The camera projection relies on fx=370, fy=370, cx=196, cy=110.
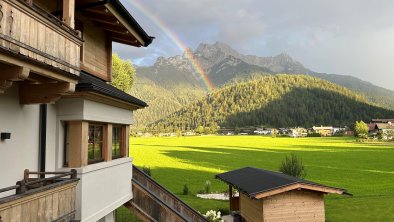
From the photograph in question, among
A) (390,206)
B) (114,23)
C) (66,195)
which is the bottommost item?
(390,206)

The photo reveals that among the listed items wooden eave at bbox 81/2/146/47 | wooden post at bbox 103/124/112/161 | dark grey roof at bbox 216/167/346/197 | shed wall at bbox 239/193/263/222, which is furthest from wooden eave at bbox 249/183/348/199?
wooden eave at bbox 81/2/146/47

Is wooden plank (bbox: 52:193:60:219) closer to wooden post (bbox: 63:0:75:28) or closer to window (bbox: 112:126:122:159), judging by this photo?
wooden post (bbox: 63:0:75:28)

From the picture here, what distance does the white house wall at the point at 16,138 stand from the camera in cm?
863

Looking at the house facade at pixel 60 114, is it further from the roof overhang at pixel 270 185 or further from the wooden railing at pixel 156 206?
the roof overhang at pixel 270 185

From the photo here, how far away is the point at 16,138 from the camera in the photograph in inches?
359

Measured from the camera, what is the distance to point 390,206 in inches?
1168

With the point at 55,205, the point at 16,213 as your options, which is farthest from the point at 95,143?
the point at 16,213

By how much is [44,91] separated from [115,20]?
209 inches

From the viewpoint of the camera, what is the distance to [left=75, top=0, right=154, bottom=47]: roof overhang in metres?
11.7

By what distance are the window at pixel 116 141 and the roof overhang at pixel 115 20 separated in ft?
12.9

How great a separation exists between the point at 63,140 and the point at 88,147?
0.93 metres

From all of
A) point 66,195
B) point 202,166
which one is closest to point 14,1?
point 66,195

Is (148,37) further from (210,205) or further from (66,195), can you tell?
(210,205)

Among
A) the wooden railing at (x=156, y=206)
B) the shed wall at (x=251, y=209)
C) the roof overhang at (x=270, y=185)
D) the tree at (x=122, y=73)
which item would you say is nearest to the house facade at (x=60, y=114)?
the wooden railing at (x=156, y=206)
